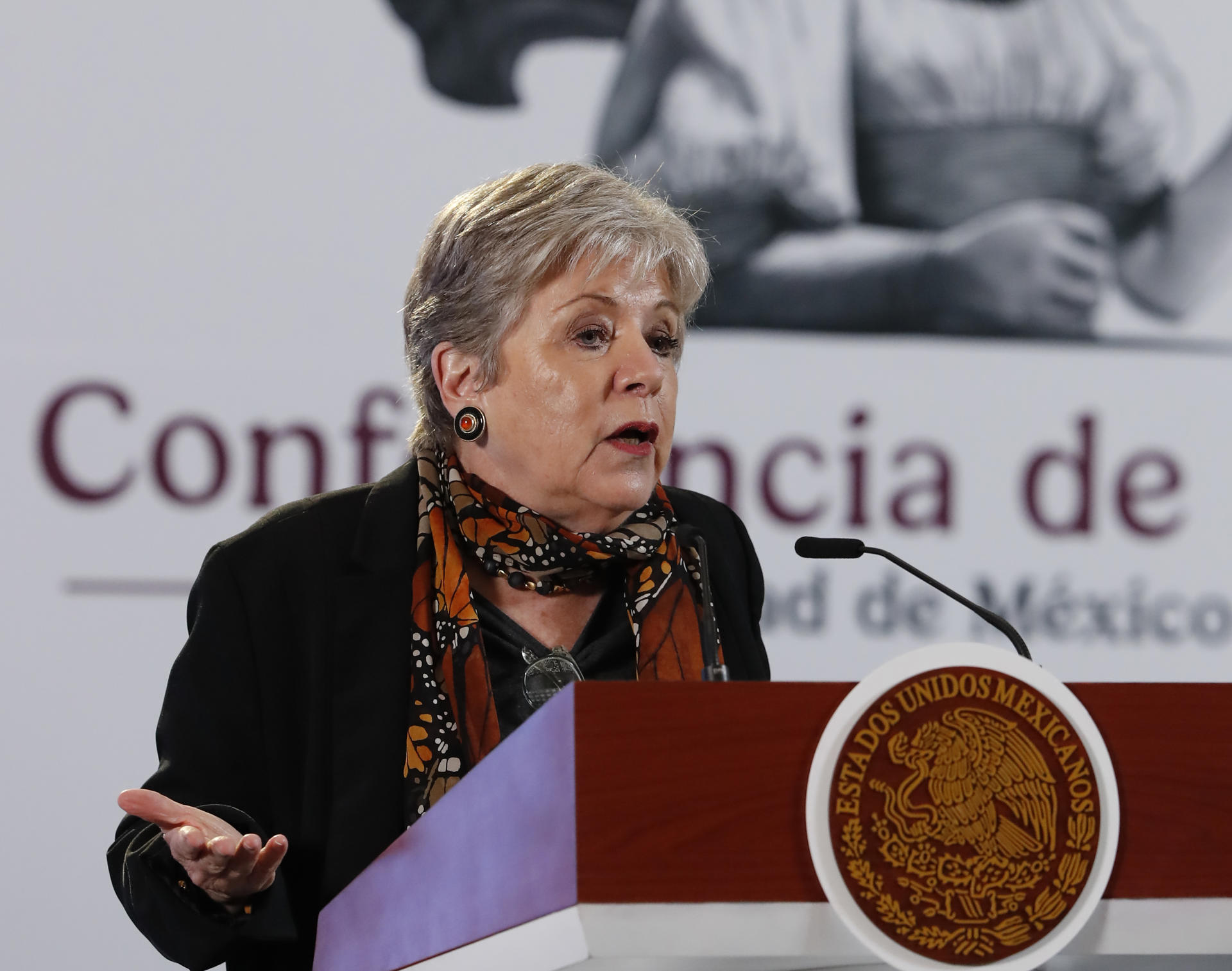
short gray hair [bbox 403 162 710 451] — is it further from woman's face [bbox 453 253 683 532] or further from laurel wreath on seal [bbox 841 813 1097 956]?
laurel wreath on seal [bbox 841 813 1097 956]

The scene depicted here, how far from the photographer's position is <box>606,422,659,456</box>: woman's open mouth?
74.3 inches

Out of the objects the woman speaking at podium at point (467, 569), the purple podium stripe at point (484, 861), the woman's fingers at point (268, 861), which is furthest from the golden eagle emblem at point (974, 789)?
the woman speaking at podium at point (467, 569)

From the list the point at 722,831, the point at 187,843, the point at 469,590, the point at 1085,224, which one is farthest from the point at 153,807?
the point at 1085,224

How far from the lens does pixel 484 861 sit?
1019 millimetres

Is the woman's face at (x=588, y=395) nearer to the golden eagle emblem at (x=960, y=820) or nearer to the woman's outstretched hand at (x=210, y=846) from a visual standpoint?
the woman's outstretched hand at (x=210, y=846)

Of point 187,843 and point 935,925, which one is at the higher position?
point 935,925

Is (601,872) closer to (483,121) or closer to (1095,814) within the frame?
(1095,814)

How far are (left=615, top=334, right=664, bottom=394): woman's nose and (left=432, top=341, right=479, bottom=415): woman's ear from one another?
215 mm

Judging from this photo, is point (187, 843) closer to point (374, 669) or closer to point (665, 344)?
point (374, 669)

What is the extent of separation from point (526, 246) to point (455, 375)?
21 centimetres

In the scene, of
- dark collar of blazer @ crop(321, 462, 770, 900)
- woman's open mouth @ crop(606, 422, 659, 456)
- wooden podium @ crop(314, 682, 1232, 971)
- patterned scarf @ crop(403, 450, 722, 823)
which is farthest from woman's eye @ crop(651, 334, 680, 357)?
wooden podium @ crop(314, 682, 1232, 971)

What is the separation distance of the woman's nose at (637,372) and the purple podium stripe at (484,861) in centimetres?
72

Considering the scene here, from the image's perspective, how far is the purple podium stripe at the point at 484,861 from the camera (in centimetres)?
88

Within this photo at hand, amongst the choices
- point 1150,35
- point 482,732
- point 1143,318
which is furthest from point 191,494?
point 1150,35
